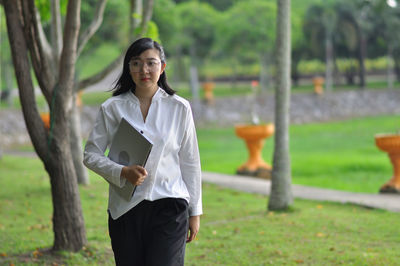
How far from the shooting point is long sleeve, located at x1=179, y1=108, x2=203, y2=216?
3.42 meters

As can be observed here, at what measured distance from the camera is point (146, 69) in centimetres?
338

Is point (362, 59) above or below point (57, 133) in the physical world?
above

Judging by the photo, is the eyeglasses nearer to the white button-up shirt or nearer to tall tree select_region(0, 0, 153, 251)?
the white button-up shirt

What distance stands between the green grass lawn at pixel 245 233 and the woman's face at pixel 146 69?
10.6 ft

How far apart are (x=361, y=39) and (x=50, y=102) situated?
40.1 meters

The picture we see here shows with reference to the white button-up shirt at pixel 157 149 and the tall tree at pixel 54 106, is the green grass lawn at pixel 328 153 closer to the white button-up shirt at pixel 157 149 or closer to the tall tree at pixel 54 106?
the tall tree at pixel 54 106

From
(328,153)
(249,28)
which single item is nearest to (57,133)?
(328,153)

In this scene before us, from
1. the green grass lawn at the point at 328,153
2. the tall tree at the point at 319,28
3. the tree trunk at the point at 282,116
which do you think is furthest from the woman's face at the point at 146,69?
the tall tree at the point at 319,28

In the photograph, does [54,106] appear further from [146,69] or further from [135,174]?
[135,174]

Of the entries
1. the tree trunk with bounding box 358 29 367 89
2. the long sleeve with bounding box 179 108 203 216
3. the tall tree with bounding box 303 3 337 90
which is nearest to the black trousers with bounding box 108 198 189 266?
the long sleeve with bounding box 179 108 203 216

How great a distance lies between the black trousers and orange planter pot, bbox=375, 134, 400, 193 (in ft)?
28.7

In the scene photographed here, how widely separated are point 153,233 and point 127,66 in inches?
36.3

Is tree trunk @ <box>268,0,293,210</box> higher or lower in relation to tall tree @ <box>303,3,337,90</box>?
lower

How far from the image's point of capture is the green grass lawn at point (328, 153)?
→ 15445mm
